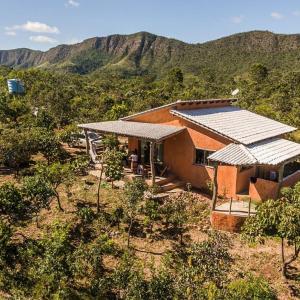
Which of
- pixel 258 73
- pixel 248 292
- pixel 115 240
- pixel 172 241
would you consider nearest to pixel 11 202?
pixel 115 240

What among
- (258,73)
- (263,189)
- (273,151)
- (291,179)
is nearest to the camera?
(263,189)

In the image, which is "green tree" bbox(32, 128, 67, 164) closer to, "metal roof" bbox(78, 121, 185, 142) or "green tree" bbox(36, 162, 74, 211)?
"metal roof" bbox(78, 121, 185, 142)

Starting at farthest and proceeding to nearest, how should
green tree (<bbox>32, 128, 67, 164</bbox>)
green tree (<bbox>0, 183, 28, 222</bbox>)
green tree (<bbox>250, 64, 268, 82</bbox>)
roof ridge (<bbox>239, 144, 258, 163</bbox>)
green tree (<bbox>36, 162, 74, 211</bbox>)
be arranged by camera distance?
green tree (<bbox>250, 64, 268, 82</bbox>), green tree (<bbox>32, 128, 67, 164</bbox>), green tree (<bbox>36, 162, 74, 211</bbox>), roof ridge (<bbox>239, 144, 258, 163</bbox>), green tree (<bbox>0, 183, 28, 222</bbox>)

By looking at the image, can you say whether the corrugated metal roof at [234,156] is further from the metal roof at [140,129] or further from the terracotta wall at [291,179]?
the metal roof at [140,129]

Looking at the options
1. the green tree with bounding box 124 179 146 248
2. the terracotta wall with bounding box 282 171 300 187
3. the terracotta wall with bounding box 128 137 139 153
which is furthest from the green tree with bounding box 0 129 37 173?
the terracotta wall with bounding box 282 171 300 187

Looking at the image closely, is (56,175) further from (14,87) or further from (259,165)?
(14,87)

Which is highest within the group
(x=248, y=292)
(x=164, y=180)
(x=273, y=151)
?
(x=273, y=151)
